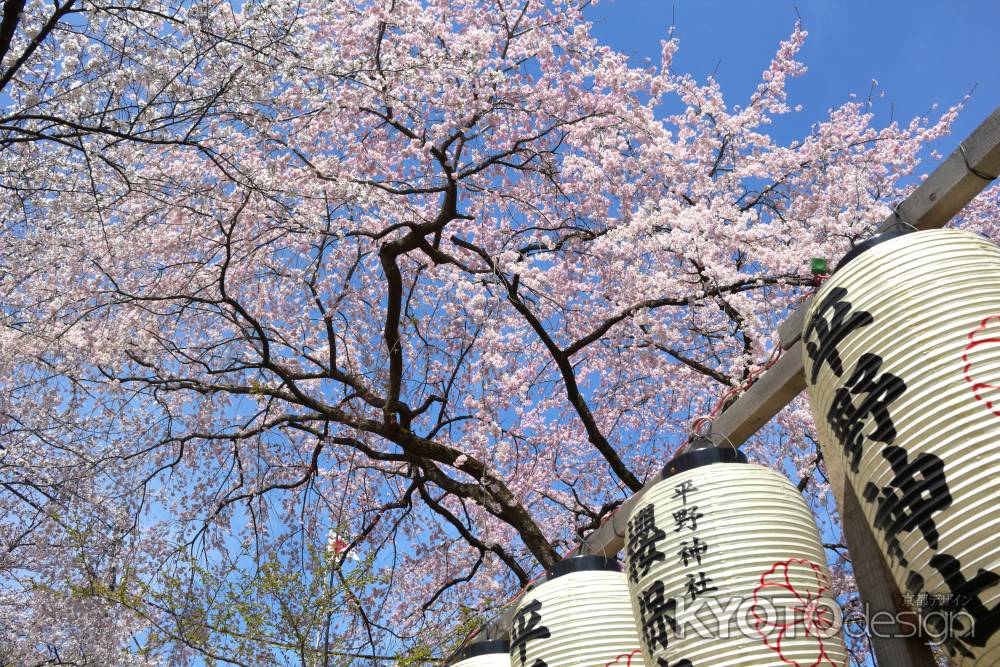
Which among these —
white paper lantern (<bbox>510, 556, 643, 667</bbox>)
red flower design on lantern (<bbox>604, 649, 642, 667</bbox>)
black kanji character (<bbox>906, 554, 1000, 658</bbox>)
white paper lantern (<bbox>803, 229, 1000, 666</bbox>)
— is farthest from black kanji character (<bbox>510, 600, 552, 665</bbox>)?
black kanji character (<bbox>906, 554, 1000, 658</bbox>)

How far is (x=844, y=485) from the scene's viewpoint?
8.07ft

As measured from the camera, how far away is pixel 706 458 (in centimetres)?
258

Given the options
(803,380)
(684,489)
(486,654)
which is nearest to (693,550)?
(684,489)

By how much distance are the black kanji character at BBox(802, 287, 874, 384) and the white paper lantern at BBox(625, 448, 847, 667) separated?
0.42 m

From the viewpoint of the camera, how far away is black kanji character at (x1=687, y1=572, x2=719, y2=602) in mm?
2256

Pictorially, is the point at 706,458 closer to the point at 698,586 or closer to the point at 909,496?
the point at 698,586

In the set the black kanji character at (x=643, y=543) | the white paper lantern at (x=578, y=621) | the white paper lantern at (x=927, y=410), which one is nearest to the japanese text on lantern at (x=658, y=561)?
the black kanji character at (x=643, y=543)

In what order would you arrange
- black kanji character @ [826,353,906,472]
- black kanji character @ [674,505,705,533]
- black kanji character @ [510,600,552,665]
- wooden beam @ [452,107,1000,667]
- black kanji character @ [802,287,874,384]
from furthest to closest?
black kanji character @ [510,600,552,665] → black kanji character @ [674,505,705,533] → wooden beam @ [452,107,1000,667] → black kanji character @ [802,287,874,384] → black kanji character @ [826,353,906,472]

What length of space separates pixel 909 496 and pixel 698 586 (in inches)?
26.9

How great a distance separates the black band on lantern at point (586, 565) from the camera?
308 centimetres

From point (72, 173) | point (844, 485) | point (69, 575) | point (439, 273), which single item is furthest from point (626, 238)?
point (69, 575)

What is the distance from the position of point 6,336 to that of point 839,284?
29.2 feet

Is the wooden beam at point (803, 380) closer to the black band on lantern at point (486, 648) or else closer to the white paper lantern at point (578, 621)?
the white paper lantern at point (578, 621)

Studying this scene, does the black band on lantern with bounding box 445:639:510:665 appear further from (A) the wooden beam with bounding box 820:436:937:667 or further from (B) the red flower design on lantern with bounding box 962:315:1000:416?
(B) the red flower design on lantern with bounding box 962:315:1000:416
